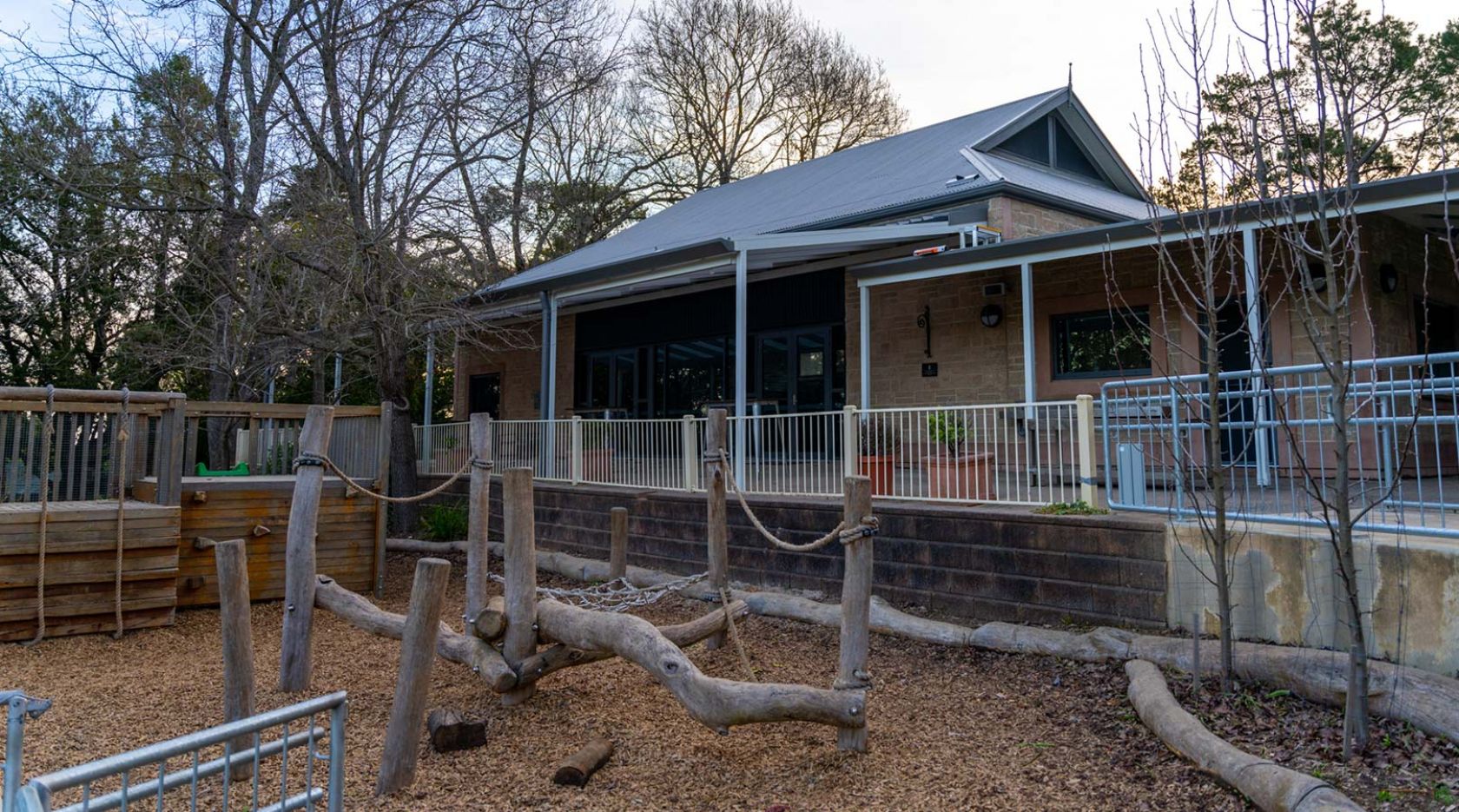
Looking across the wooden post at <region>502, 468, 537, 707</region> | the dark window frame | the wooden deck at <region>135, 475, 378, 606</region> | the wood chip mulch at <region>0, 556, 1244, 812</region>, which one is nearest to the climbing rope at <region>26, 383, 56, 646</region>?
the wood chip mulch at <region>0, 556, 1244, 812</region>

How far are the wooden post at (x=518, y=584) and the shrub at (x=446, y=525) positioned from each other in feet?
22.8

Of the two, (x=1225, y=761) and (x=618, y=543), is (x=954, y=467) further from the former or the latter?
(x=1225, y=761)

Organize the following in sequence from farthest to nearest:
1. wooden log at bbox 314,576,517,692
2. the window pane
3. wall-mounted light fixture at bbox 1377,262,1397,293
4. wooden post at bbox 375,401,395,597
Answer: the window pane, wooden post at bbox 375,401,395,597, wall-mounted light fixture at bbox 1377,262,1397,293, wooden log at bbox 314,576,517,692

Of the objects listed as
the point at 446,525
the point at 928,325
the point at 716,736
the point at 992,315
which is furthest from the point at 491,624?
the point at 928,325

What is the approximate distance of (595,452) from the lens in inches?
448

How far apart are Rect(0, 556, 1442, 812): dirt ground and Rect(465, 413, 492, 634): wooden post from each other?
23.0 inches

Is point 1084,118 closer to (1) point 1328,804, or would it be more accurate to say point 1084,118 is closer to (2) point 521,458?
(2) point 521,458

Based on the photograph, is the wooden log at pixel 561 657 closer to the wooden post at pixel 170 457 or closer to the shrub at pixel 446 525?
the wooden post at pixel 170 457

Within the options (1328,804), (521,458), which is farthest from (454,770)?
(521,458)

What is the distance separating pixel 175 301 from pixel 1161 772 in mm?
16140

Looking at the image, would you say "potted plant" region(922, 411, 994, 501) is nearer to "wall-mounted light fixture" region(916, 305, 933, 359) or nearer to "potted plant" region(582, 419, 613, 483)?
"wall-mounted light fixture" region(916, 305, 933, 359)

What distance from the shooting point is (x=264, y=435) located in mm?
10141

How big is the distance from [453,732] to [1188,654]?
4274 mm

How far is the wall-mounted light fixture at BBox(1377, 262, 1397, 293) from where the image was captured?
9.48m
